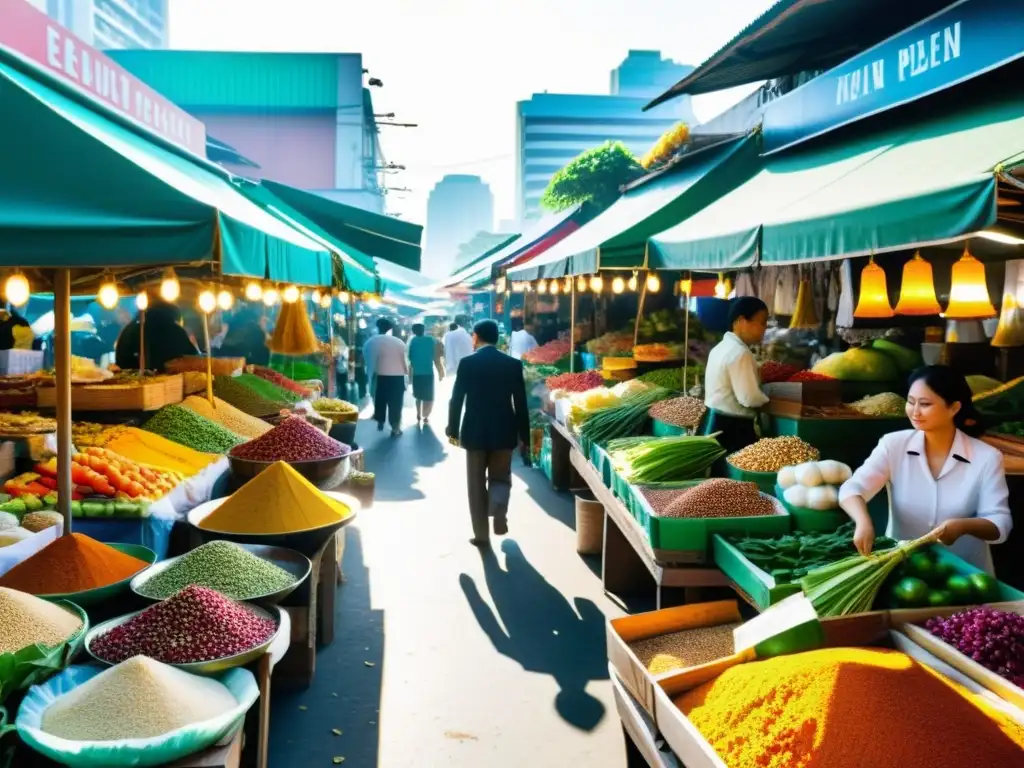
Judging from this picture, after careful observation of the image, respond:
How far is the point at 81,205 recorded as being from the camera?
3217 mm

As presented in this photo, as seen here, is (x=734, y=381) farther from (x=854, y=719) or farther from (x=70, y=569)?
(x=70, y=569)

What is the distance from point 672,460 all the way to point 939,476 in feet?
6.39

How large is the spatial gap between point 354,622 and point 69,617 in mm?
2507

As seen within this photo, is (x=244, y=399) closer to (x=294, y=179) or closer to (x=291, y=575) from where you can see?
(x=291, y=575)

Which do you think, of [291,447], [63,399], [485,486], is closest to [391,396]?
[485,486]

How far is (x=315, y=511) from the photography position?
Result: 15.9ft

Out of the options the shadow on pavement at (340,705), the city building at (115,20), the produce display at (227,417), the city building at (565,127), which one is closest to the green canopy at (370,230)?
the produce display at (227,417)

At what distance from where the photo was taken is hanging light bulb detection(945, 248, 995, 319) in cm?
536

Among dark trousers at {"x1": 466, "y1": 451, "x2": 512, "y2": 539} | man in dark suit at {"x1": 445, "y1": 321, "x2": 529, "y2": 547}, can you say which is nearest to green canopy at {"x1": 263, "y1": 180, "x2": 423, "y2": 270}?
man in dark suit at {"x1": 445, "y1": 321, "x2": 529, "y2": 547}

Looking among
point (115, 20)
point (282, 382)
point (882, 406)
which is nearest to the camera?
point (882, 406)

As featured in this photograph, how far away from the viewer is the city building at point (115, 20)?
8300 cm

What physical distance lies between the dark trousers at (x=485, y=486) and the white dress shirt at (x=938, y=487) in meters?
3.87

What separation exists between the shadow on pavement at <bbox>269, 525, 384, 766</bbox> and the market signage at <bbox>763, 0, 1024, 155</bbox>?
481 centimetres

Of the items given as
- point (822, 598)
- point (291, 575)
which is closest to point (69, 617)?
point (291, 575)
